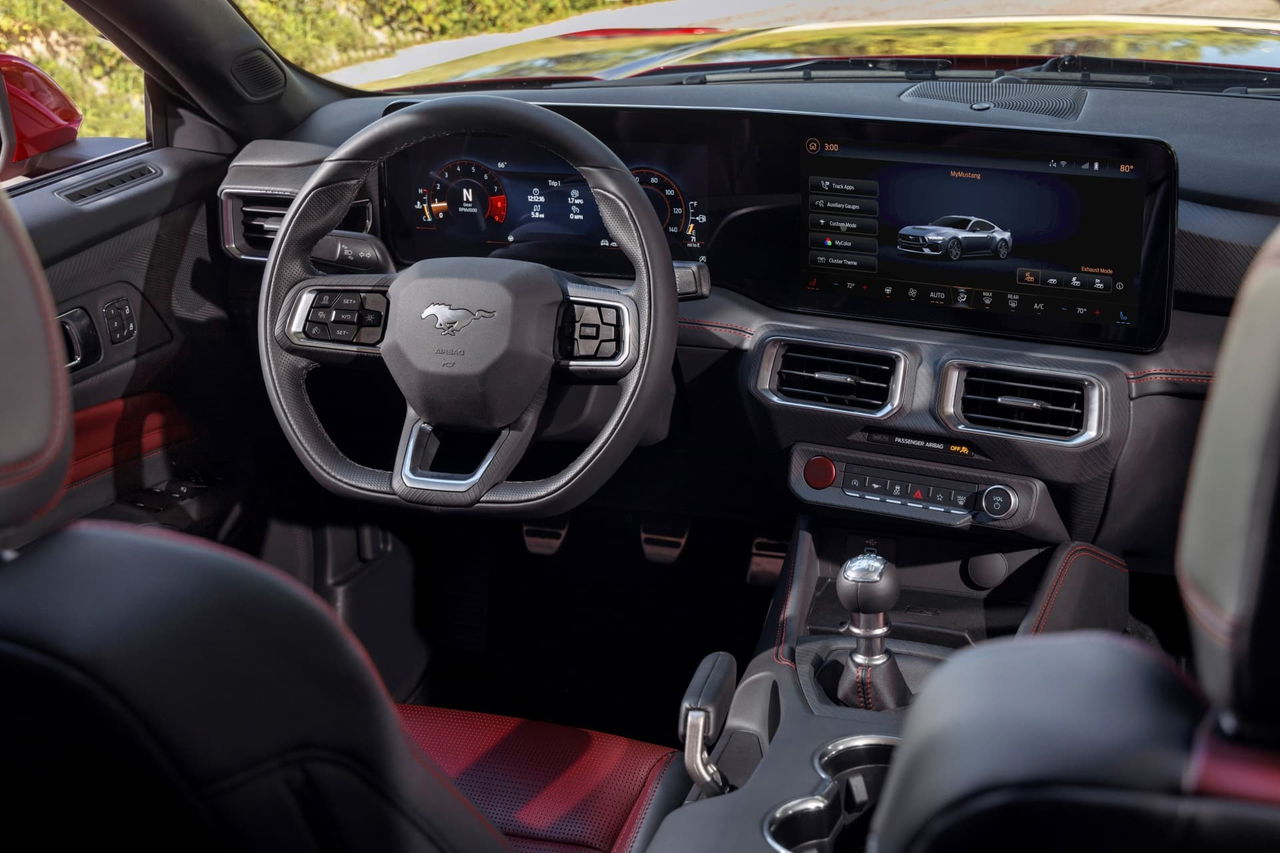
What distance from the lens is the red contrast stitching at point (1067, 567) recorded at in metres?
2.21

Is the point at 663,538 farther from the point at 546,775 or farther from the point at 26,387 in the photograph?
the point at 26,387

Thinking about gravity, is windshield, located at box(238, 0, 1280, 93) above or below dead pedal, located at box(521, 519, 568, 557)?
above

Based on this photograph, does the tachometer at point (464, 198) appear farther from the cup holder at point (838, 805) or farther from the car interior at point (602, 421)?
the cup holder at point (838, 805)

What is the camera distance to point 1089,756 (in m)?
0.70

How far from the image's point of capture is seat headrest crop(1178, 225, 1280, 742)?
2.06 ft

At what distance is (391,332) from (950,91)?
49.2 inches

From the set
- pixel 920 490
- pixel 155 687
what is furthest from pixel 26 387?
pixel 920 490

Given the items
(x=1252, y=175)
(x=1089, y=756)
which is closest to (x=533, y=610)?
(x=1252, y=175)

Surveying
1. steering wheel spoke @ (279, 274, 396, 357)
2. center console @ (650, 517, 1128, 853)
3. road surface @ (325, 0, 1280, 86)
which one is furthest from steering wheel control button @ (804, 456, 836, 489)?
road surface @ (325, 0, 1280, 86)

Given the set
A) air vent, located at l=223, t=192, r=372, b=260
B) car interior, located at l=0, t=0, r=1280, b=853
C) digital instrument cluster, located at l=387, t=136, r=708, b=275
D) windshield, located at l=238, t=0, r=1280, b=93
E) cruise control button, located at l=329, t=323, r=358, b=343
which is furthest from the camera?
air vent, located at l=223, t=192, r=372, b=260

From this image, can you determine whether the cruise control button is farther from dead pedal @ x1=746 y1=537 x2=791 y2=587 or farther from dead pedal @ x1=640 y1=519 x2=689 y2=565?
dead pedal @ x1=746 y1=537 x2=791 y2=587

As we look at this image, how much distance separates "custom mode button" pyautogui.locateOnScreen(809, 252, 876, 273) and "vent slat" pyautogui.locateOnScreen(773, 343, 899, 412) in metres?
0.15

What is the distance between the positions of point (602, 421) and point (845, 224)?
1.80 feet

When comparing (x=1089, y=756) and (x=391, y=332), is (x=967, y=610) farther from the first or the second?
(x=1089, y=756)
